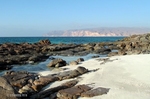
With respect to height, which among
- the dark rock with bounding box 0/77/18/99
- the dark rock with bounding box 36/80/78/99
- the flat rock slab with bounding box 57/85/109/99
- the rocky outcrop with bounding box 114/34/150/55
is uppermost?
the dark rock with bounding box 0/77/18/99

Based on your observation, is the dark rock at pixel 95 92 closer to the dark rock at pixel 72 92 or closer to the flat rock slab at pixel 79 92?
the flat rock slab at pixel 79 92

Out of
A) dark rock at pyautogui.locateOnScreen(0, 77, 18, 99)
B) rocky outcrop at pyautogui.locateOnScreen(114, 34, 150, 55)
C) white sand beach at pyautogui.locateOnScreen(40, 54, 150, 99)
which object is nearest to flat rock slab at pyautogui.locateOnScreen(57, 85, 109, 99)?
white sand beach at pyautogui.locateOnScreen(40, 54, 150, 99)

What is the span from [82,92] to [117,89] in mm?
1798

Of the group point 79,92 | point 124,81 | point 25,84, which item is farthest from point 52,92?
point 124,81

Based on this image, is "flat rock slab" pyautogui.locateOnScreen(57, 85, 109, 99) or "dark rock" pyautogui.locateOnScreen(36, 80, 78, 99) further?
"dark rock" pyautogui.locateOnScreen(36, 80, 78, 99)

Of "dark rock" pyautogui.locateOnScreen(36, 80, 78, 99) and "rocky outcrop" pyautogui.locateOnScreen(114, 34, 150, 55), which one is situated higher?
"dark rock" pyautogui.locateOnScreen(36, 80, 78, 99)

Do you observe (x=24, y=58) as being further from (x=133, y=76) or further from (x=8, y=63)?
(x=133, y=76)

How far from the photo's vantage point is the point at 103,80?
14.5 m

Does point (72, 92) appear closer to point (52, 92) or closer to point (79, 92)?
point (79, 92)

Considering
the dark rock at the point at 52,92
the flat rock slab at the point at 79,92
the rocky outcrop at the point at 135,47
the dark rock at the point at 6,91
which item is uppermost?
the dark rock at the point at 6,91

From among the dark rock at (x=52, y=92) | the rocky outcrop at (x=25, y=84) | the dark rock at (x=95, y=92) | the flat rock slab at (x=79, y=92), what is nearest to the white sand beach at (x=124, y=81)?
the dark rock at (x=95, y=92)

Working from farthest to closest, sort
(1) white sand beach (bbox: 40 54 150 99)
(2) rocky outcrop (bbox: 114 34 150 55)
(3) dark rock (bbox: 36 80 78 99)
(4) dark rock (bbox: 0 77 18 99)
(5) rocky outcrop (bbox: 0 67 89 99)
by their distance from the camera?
(2) rocky outcrop (bbox: 114 34 150 55) < (3) dark rock (bbox: 36 80 78 99) < (1) white sand beach (bbox: 40 54 150 99) < (5) rocky outcrop (bbox: 0 67 89 99) < (4) dark rock (bbox: 0 77 18 99)

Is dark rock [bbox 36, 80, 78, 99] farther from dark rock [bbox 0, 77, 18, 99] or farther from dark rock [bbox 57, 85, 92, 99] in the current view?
dark rock [bbox 0, 77, 18, 99]

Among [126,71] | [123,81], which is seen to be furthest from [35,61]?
[123,81]
